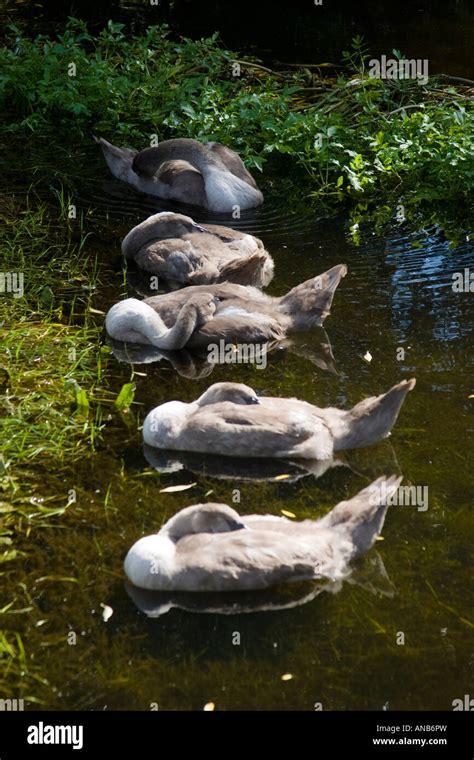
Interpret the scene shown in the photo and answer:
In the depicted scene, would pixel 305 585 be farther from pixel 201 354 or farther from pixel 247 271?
pixel 247 271

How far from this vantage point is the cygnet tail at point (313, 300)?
7.34m

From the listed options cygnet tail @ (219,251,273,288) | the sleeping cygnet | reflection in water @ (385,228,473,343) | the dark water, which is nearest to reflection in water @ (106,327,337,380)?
the dark water

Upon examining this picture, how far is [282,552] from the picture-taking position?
5.02m

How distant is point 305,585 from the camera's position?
5160mm

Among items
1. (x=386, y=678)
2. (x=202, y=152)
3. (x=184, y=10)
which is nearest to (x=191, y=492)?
(x=386, y=678)

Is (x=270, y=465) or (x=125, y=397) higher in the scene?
(x=125, y=397)

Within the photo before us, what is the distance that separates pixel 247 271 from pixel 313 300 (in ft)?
2.65

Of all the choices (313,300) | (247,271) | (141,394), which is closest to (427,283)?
(313,300)

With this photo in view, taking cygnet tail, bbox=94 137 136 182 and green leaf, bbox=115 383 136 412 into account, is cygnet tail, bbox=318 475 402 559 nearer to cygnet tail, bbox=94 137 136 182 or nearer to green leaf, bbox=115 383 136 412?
green leaf, bbox=115 383 136 412

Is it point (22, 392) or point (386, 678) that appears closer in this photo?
point (386, 678)

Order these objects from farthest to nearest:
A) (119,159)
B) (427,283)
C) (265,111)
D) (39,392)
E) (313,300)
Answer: (265,111) < (119,159) < (427,283) < (313,300) < (39,392)

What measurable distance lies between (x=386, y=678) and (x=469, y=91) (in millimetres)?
8074

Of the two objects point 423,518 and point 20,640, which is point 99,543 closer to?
point 20,640

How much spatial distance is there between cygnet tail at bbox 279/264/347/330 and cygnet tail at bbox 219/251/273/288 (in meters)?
0.63
